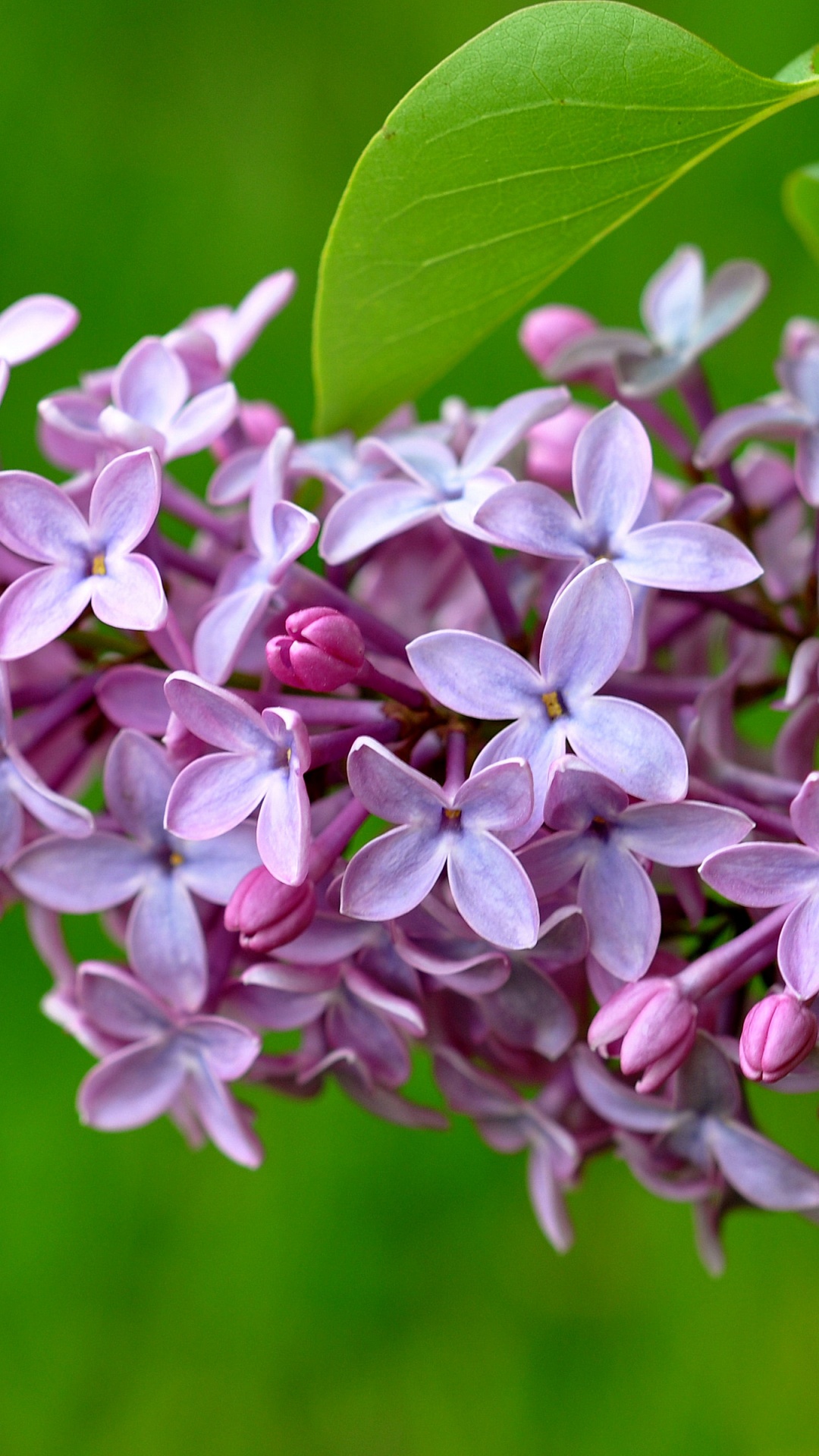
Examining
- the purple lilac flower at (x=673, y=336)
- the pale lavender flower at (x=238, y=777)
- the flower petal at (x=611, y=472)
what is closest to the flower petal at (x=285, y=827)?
the pale lavender flower at (x=238, y=777)

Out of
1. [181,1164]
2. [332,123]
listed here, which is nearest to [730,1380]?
[181,1164]

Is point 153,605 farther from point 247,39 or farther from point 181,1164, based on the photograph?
point 247,39

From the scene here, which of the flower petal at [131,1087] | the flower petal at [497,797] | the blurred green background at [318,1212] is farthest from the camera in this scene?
the blurred green background at [318,1212]

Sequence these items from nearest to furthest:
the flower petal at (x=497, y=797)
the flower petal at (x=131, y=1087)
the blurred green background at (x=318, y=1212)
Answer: the flower petal at (x=497, y=797)
the flower petal at (x=131, y=1087)
the blurred green background at (x=318, y=1212)

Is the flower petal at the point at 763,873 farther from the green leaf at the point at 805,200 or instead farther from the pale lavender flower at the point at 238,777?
the green leaf at the point at 805,200

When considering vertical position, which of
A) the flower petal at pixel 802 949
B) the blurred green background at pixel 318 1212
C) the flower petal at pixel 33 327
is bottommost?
the blurred green background at pixel 318 1212

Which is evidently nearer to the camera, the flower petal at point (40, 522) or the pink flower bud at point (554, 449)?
the flower petal at point (40, 522)
